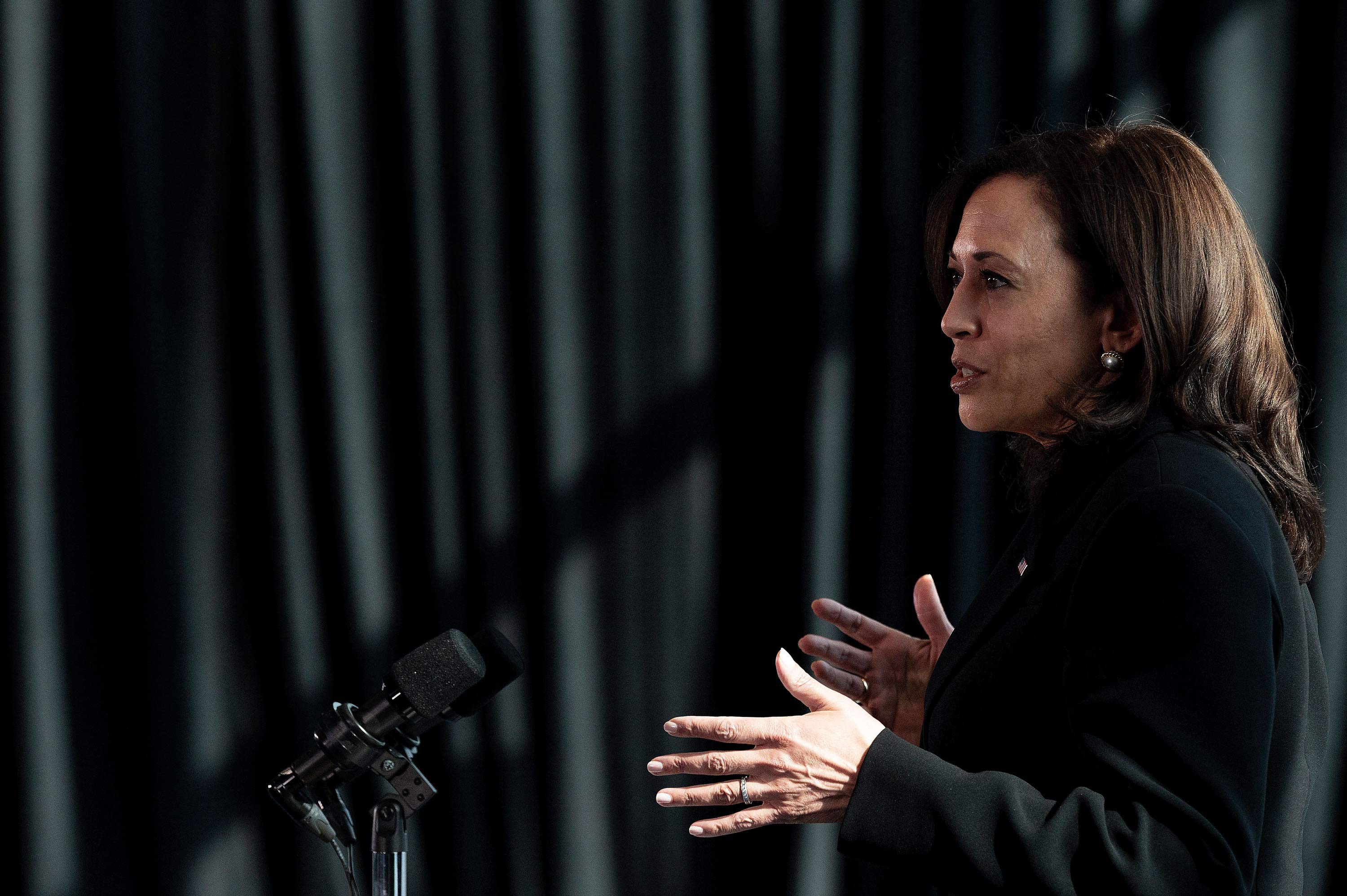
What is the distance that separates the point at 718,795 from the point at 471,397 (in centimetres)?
114

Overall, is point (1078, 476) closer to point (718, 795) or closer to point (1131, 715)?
point (1131, 715)

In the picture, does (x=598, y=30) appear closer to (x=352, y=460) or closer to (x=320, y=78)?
(x=320, y=78)

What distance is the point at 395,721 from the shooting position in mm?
1277

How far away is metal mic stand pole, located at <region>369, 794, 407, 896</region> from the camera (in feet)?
4.06

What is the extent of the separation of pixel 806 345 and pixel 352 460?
86cm

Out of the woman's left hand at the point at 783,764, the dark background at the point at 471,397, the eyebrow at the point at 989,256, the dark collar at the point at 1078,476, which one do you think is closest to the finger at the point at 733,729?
the woman's left hand at the point at 783,764

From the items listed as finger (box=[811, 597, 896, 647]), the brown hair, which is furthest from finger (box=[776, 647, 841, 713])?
finger (box=[811, 597, 896, 647])

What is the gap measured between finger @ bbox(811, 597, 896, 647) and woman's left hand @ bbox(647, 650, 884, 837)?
1.60ft

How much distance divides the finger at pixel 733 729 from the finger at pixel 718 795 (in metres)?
0.04

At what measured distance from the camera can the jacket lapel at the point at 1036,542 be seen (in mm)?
1044

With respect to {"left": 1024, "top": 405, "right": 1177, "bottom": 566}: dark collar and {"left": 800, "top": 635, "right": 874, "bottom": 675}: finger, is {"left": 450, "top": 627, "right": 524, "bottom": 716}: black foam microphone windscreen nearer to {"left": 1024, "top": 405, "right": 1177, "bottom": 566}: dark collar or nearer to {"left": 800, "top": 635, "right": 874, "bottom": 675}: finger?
{"left": 800, "top": 635, "right": 874, "bottom": 675}: finger

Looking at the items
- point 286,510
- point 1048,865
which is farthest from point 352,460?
point 1048,865

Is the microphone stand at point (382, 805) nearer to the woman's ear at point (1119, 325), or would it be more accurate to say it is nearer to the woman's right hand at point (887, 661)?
the woman's right hand at point (887, 661)

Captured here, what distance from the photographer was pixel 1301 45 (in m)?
1.70
